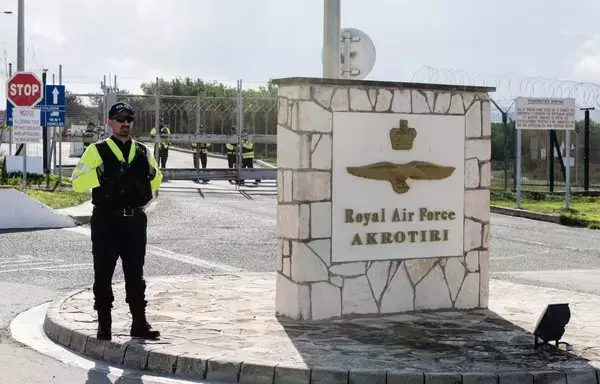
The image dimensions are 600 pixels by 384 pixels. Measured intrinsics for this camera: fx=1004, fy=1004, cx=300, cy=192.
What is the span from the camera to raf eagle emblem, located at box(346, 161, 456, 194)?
9.07 metres

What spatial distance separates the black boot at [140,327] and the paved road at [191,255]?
0.68 metres

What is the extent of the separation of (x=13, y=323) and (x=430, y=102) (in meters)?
4.30

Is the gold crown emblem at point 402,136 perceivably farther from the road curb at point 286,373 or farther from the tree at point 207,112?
the tree at point 207,112

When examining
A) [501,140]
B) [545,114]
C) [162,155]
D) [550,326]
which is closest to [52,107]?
[162,155]

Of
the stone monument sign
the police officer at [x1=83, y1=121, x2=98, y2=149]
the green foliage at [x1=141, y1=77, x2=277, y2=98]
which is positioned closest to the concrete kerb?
the stone monument sign

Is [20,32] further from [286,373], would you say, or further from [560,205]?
[286,373]

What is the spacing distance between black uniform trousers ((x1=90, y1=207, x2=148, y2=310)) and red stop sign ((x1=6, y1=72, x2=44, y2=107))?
15.4 metres

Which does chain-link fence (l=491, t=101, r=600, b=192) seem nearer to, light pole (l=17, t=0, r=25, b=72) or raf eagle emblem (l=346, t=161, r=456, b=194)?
light pole (l=17, t=0, r=25, b=72)

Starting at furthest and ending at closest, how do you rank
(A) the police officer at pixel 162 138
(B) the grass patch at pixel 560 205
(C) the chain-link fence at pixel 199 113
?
(C) the chain-link fence at pixel 199 113 < (A) the police officer at pixel 162 138 < (B) the grass patch at pixel 560 205

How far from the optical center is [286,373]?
22.2 ft

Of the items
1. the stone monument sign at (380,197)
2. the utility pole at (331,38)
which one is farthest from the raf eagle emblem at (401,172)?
the utility pole at (331,38)

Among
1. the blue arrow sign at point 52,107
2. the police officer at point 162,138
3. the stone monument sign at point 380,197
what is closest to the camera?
the stone monument sign at point 380,197

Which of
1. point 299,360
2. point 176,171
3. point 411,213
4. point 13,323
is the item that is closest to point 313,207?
point 411,213

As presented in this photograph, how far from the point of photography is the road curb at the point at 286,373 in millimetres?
6668
